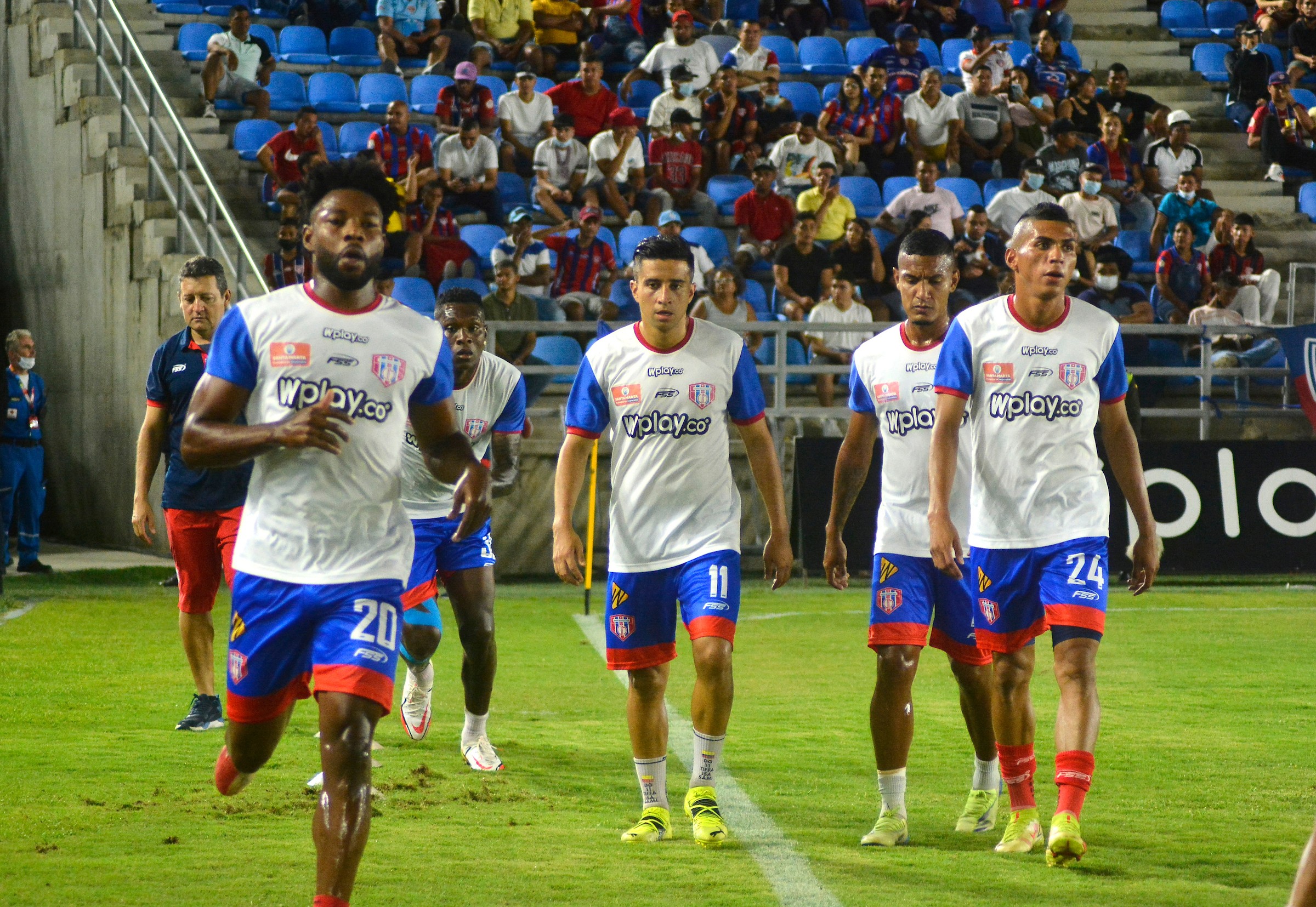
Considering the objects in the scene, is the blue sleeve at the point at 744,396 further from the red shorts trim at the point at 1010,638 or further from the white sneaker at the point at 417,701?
the white sneaker at the point at 417,701

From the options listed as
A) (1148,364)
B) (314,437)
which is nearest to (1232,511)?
(1148,364)

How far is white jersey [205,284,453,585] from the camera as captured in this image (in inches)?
172

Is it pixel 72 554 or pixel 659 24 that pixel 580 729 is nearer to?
pixel 72 554

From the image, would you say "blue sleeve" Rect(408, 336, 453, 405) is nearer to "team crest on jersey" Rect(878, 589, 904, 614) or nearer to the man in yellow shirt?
"team crest on jersey" Rect(878, 589, 904, 614)

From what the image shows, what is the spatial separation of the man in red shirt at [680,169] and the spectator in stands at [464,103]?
6.37 ft

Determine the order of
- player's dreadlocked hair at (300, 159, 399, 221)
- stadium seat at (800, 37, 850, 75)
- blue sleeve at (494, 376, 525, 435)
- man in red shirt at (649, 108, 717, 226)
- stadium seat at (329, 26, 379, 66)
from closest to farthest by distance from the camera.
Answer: player's dreadlocked hair at (300, 159, 399, 221)
blue sleeve at (494, 376, 525, 435)
man in red shirt at (649, 108, 717, 226)
stadium seat at (329, 26, 379, 66)
stadium seat at (800, 37, 850, 75)

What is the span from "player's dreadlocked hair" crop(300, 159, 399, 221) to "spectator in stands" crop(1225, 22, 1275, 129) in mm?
19854

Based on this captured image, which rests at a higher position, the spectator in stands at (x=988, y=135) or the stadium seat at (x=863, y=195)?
the spectator in stands at (x=988, y=135)

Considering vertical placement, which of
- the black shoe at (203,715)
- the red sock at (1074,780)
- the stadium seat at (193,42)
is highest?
the stadium seat at (193,42)

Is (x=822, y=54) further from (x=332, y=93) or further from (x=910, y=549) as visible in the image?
(x=910, y=549)

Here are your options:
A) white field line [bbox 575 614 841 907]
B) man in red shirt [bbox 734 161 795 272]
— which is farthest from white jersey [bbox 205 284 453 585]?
man in red shirt [bbox 734 161 795 272]

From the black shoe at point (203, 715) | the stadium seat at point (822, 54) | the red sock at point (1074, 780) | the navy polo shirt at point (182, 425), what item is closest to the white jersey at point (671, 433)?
the red sock at point (1074, 780)

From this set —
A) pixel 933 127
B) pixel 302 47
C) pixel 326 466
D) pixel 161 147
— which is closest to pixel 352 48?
pixel 302 47

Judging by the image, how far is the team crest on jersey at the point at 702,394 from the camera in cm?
595
